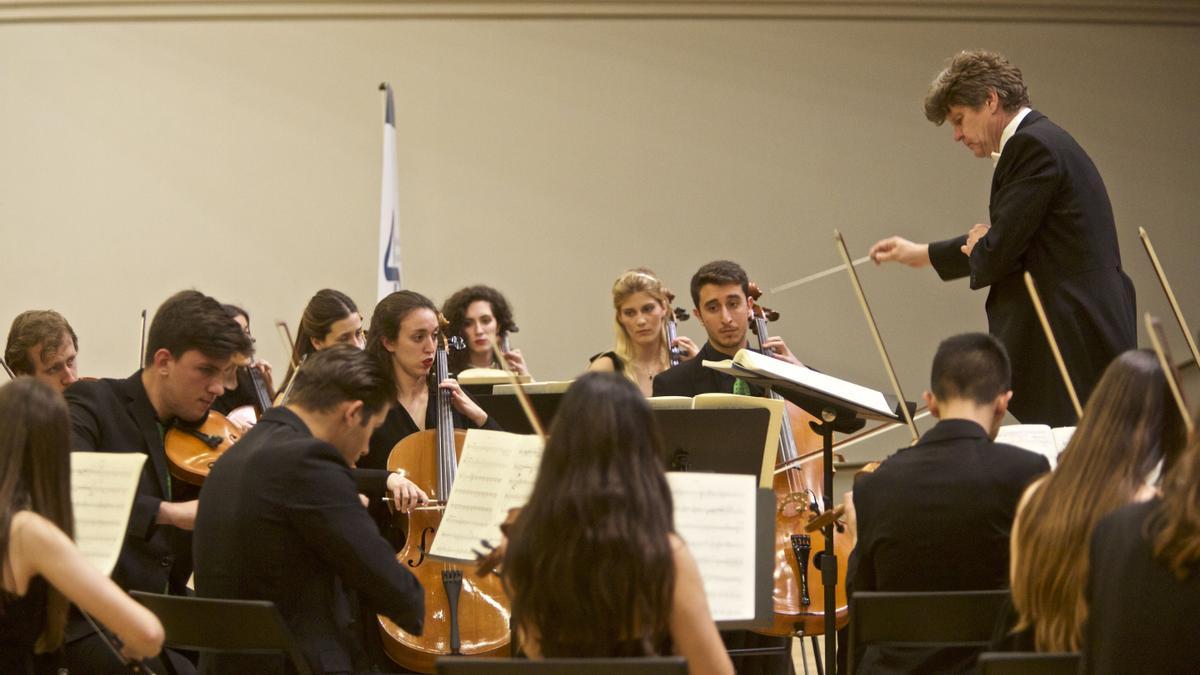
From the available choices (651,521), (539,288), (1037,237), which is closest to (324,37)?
(539,288)

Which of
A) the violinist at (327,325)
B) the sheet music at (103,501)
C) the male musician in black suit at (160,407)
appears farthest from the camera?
the violinist at (327,325)

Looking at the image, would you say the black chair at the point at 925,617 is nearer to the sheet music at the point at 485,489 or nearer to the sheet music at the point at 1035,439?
the sheet music at the point at 1035,439

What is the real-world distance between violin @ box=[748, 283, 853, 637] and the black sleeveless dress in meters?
1.66

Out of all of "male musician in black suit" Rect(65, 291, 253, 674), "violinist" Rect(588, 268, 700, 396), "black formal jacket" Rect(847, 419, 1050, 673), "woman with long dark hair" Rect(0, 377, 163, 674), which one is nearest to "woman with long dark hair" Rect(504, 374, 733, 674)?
"woman with long dark hair" Rect(0, 377, 163, 674)

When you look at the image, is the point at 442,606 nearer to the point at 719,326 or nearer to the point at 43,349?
the point at 719,326

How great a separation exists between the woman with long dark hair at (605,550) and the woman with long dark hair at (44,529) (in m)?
0.64

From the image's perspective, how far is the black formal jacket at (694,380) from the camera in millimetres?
4246

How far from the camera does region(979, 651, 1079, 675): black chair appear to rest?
1989 mm

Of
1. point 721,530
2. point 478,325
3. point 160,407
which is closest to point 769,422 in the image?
point 721,530

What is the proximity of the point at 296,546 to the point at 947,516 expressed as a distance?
132cm

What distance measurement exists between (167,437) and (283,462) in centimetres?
97

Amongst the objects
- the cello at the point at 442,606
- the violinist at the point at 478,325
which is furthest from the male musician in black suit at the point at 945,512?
the violinist at the point at 478,325

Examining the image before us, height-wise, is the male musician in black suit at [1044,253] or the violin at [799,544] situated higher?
the male musician in black suit at [1044,253]

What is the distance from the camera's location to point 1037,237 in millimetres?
3670
